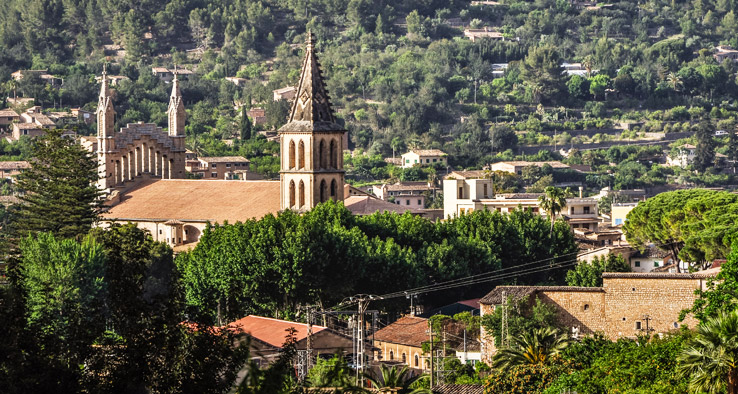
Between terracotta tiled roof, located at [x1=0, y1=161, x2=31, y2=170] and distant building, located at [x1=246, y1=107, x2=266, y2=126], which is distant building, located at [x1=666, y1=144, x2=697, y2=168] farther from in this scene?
terracotta tiled roof, located at [x1=0, y1=161, x2=31, y2=170]

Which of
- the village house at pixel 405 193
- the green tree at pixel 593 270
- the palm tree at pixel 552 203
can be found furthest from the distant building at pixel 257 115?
the green tree at pixel 593 270

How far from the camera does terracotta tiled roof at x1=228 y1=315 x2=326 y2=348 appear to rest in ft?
172

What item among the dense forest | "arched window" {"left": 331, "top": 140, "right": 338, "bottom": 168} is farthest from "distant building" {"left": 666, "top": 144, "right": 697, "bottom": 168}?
"arched window" {"left": 331, "top": 140, "right": 338, "bottom": 168}

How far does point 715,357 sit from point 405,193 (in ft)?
295

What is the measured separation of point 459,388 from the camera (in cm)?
4734

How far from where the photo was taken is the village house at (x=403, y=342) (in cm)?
5978

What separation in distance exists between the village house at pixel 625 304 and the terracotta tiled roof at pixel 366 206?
24753mm

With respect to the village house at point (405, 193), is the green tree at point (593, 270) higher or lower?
lower

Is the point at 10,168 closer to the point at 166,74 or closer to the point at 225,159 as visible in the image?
the point at 225,159

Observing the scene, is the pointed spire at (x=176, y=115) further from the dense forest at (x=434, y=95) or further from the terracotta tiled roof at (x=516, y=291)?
the dense forest at (x=434, y=95)

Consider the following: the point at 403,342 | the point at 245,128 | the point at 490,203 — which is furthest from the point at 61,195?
the point at 245,128

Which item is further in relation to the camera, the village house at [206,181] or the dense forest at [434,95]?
the dense forest at [434,95]

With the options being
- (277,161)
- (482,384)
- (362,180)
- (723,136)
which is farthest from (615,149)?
(482,384)

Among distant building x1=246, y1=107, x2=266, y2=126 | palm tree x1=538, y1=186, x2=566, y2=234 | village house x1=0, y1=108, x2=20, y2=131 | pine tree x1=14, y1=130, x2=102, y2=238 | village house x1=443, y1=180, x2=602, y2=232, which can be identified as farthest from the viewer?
distant building x1=246, y1=107, x2=266, y2=126
